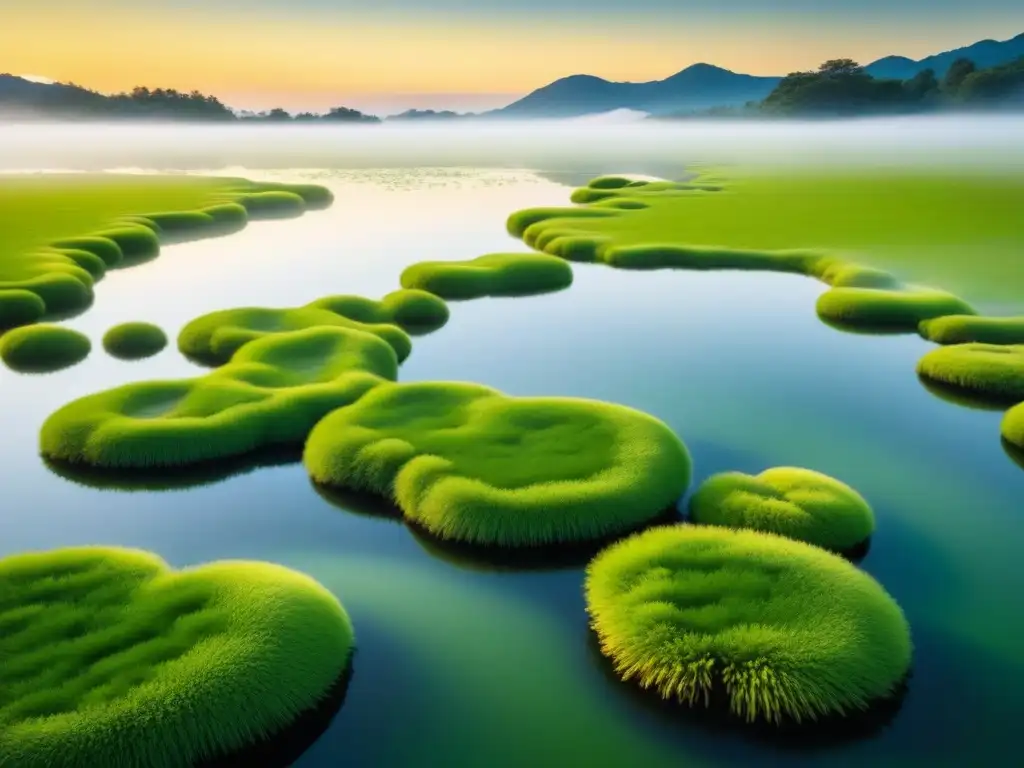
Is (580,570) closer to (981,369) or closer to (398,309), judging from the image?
(981,369)

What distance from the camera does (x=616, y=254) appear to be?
1416 inches

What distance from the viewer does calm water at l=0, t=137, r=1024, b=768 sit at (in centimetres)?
816

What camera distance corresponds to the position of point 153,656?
8.25 m

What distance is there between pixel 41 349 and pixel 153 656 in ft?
56.7

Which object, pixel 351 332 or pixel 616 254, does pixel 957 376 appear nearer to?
pixel 351 332

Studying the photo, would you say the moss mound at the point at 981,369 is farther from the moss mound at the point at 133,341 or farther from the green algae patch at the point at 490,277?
the moss mound at the point at 133,341

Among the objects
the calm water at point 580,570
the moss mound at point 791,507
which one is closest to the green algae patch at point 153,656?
the calm water at point 580,570

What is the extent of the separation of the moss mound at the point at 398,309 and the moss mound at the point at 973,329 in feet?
48.1

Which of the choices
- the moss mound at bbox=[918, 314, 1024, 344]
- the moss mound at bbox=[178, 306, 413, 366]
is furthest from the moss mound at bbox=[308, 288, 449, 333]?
the moss mound at bbox=[918, 314, 1024, 344]

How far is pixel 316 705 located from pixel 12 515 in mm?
7966

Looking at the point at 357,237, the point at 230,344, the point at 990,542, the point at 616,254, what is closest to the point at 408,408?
the point at 230,344

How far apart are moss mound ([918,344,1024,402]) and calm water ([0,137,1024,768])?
702 mm

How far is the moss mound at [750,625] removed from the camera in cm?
812

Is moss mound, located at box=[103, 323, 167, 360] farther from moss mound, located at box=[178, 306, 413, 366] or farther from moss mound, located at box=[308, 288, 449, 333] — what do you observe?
moss mound, located at box=[308, 288, 449, 333]
